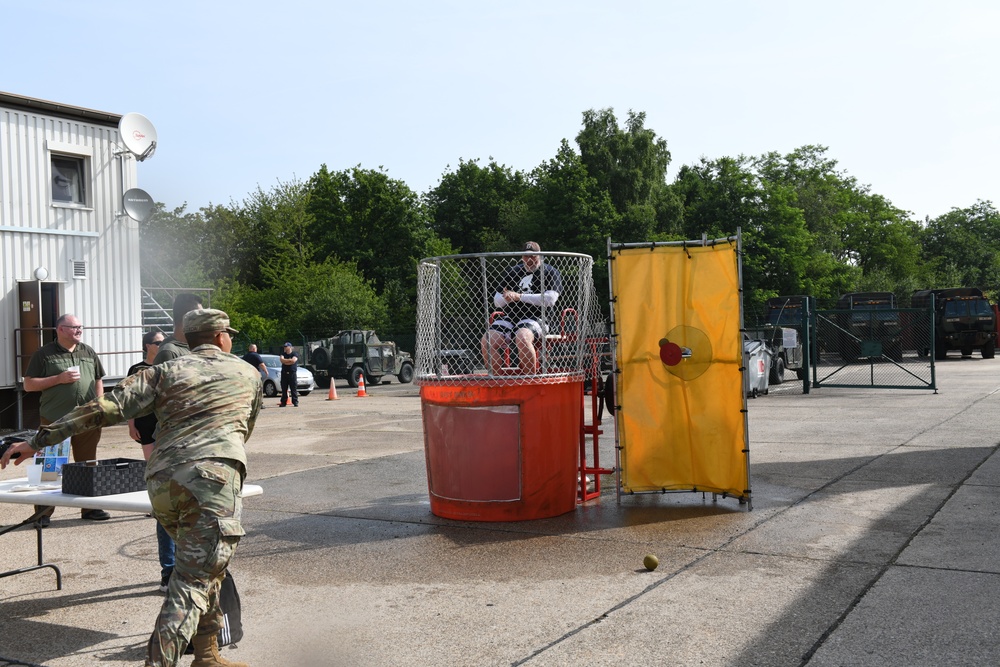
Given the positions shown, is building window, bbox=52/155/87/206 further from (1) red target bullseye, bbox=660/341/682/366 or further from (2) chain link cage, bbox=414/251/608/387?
(1) red target bullseye, bbox=660/341/682/366

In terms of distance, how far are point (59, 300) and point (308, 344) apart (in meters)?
20.6

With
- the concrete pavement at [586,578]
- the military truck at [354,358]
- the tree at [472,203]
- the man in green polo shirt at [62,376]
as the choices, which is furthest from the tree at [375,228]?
the man in green polo shirt at [62,376]

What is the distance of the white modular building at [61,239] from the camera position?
1641cm

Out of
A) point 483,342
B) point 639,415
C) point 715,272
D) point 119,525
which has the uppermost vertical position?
point 715,272

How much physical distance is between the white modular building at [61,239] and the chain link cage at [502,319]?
11047 millimetres

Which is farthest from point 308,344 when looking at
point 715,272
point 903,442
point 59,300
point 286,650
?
point 286,650

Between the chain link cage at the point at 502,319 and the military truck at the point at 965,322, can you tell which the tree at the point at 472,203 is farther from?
the chain link cage at the point at 502,319

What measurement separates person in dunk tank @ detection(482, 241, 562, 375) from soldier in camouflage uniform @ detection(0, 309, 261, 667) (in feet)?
11.3

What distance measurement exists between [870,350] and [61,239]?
57.5ft

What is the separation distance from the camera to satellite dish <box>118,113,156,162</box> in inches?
704

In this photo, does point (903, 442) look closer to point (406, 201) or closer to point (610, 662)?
point (610, 662)

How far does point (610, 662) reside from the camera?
4.34m

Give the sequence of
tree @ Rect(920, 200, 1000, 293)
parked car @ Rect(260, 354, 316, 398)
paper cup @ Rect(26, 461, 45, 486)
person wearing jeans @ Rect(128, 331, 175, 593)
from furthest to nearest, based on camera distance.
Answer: tree @ Rect(920, 200, 1000, 293) < parked car @ Rect(260, 354, 316, 398) < paper cup @ Rect(26, 461, 45, 486) < person wearing jeans @ Rect(128, 331, 175, 593)

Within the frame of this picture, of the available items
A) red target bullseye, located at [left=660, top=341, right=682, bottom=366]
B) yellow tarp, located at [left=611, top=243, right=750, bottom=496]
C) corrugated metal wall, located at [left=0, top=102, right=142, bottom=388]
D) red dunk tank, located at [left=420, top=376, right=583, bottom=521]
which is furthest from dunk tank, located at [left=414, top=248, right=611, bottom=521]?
corrugated metal wall, located at [left=0, top=102, right=142, bottom=388]
